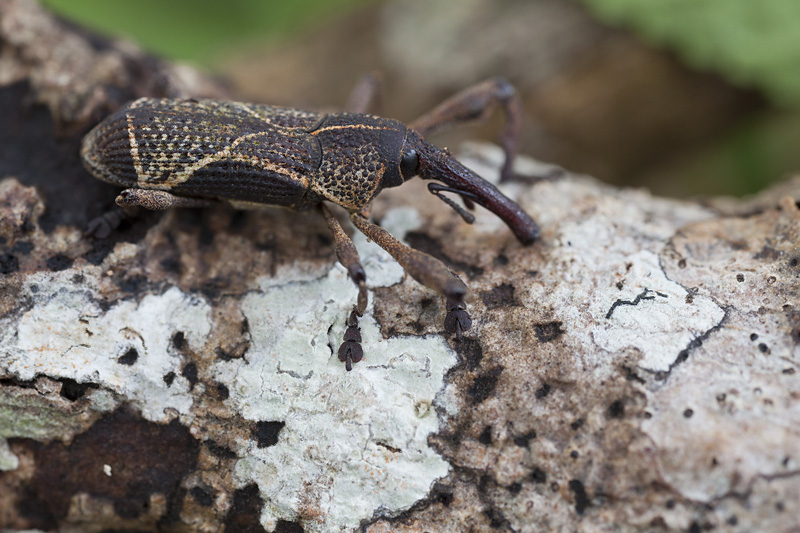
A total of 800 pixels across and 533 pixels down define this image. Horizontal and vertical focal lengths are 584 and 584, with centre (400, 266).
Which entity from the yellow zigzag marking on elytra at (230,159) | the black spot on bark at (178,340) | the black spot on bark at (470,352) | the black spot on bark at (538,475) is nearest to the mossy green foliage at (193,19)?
the yellow zigzag marking on elytra at (230,159)

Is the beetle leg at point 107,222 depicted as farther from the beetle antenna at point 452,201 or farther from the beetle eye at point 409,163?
the beetle antenna at point 452,201

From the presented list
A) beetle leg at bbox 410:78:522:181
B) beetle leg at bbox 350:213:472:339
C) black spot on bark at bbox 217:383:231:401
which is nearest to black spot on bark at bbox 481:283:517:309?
beetle leg at bbox 350:213:472:339

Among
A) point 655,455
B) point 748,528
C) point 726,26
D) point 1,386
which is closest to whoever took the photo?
point 748,528

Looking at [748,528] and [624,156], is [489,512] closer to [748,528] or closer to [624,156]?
[748,528]

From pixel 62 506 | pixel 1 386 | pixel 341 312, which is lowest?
pixel 62 506

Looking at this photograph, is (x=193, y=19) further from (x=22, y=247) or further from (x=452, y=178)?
(x=452, y=178)

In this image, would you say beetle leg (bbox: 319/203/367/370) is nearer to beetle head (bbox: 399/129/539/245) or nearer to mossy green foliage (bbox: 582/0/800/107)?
beetle head (bbox: 399/129/539/245)

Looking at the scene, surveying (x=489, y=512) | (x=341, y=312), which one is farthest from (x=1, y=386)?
(x=489, y=512)
